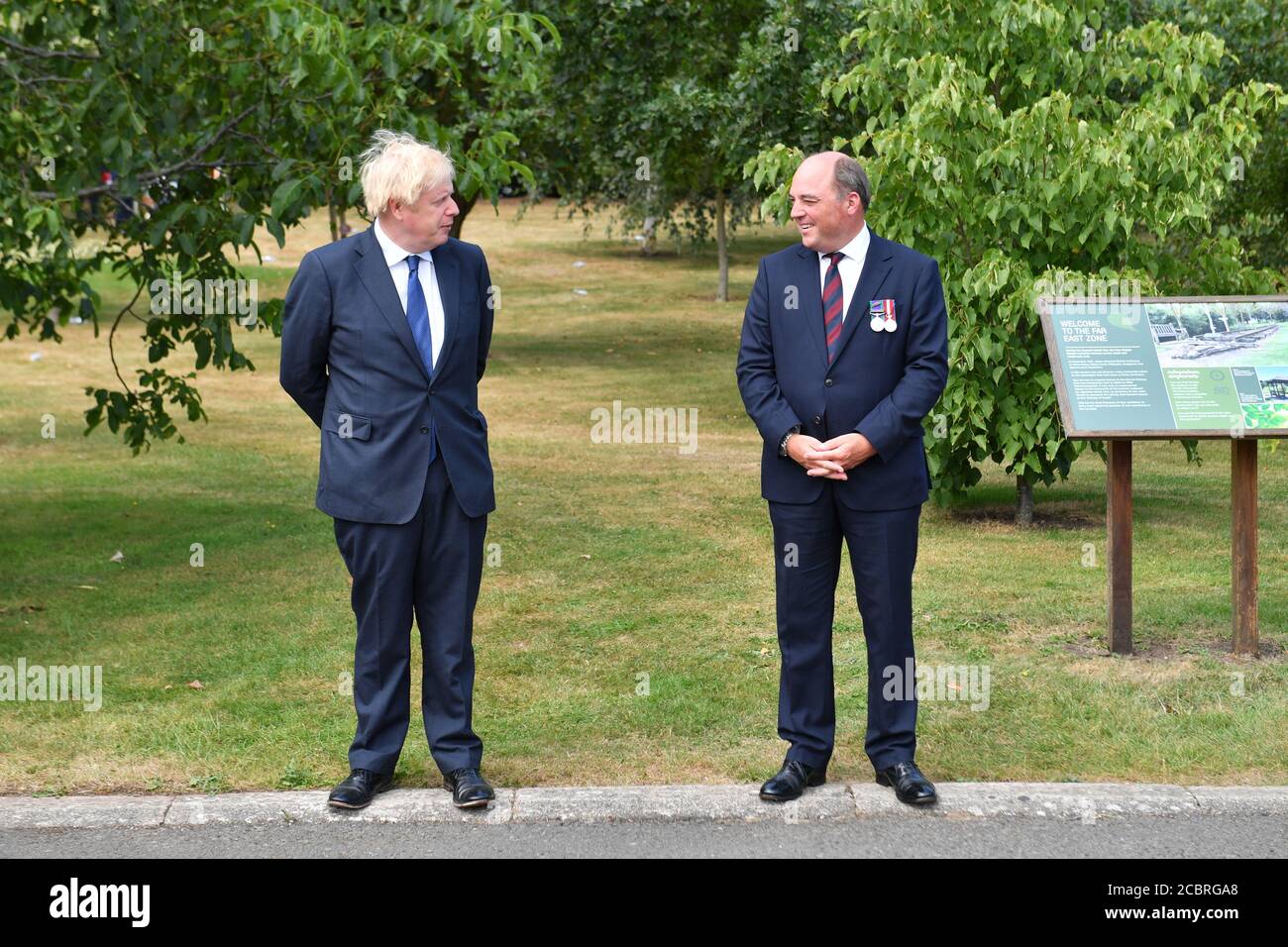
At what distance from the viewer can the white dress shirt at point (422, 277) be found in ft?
17.4

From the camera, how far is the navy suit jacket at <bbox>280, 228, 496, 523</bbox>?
526cm

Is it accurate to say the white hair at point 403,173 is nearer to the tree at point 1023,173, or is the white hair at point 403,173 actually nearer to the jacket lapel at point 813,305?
the jacket lapel at point 813,305

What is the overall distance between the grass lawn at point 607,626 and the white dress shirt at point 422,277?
1.59m

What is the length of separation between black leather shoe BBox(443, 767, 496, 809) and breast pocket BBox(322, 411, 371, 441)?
1178 mm

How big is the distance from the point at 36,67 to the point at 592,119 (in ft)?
39.1

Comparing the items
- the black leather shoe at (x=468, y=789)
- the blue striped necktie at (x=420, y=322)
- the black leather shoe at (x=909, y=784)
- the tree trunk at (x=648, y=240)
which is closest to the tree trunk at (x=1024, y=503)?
the black leather shoe at (x=909, y=784)

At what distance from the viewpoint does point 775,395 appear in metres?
5.45

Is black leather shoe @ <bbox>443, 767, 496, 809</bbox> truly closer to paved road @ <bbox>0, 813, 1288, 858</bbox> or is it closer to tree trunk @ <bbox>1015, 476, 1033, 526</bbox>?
paved road @ <bbox>0, 813, 1288, 858</bbox>

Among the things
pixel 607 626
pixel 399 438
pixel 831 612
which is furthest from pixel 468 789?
pixel 607 626

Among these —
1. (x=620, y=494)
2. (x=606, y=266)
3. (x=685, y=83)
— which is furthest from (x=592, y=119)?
(x=606, y=266)

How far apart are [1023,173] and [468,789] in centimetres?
593

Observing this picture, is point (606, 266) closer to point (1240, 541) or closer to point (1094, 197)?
point (1094, 197)

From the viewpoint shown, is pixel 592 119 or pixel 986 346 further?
pixel 592 119

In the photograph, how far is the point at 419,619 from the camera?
5.54m
